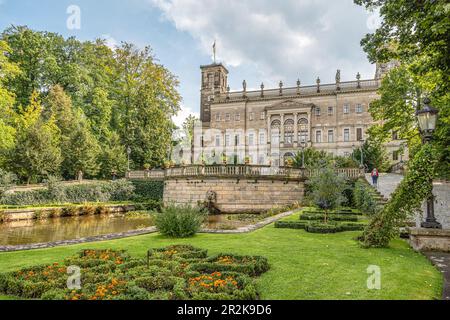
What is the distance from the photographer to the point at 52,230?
1806cm

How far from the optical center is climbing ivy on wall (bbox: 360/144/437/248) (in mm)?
8281

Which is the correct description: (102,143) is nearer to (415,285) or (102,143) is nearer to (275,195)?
(275,195)

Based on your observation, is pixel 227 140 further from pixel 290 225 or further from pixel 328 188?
pixel 290 225

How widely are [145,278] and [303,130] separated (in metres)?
53.4

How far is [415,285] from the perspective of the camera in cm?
562

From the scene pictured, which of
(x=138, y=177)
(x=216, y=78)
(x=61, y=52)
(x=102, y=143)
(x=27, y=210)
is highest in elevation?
(x=216, y=78)

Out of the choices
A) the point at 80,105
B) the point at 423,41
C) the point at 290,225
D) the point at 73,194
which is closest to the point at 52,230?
the point at 73,194

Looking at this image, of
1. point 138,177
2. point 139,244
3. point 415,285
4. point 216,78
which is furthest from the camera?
point 216,78

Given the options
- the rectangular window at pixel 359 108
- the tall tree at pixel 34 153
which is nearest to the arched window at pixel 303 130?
the rectangular window at pixel 359 108

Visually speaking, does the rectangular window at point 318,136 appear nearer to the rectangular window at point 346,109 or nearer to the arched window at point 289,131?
the arched window at point 289,131
